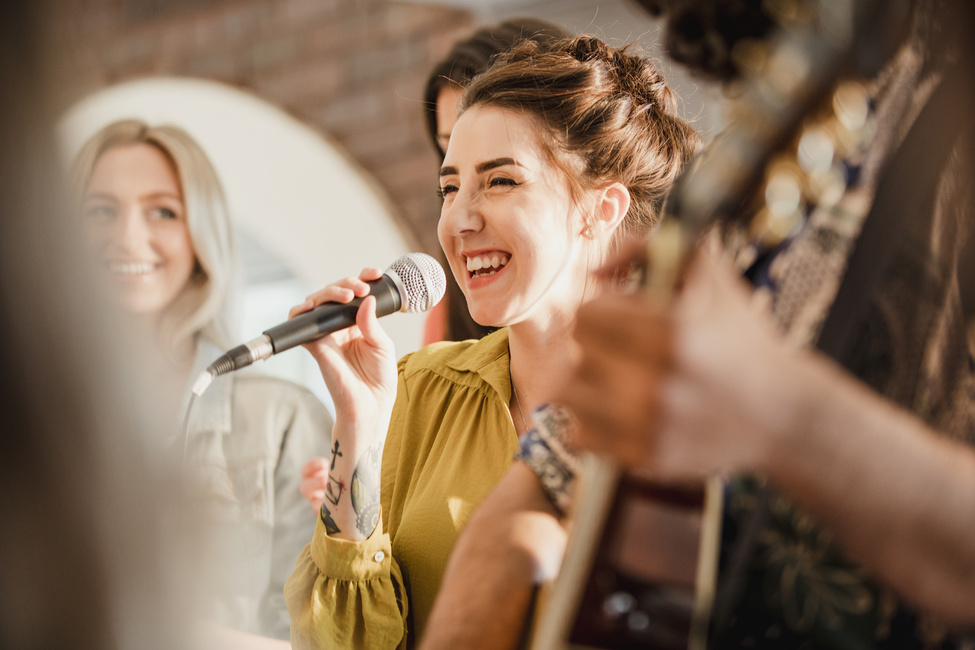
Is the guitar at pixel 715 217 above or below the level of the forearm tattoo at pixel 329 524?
A: above

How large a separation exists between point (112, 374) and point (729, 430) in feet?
1.17

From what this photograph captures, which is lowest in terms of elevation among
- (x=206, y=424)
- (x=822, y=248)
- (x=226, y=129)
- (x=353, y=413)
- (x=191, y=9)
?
(x=206, y=424)

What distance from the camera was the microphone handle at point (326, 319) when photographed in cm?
108

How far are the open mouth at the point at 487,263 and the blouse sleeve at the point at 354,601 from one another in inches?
18.7

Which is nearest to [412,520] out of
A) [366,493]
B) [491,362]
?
[366,493]

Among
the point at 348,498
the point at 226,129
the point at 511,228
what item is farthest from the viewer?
the point at 226,129

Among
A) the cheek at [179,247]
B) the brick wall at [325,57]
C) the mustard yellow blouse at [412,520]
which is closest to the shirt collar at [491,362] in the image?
the mustard yellow blouse at [412,520]

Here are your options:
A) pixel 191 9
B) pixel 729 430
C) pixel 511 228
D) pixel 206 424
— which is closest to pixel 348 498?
pixel 511 228

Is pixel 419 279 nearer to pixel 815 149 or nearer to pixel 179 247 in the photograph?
pixel 815 149

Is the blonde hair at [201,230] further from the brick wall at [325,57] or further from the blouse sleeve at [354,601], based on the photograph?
the blouse sleeve at [354,601]

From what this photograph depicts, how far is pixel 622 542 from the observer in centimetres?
50

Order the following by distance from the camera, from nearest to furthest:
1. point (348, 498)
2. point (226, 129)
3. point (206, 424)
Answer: point (348, 498) → point (206, 424) → point (226, 129)

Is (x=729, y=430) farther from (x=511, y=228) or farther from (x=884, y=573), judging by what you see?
(x=511, y=228)

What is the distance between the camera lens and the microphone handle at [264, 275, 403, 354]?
3.54 feet
